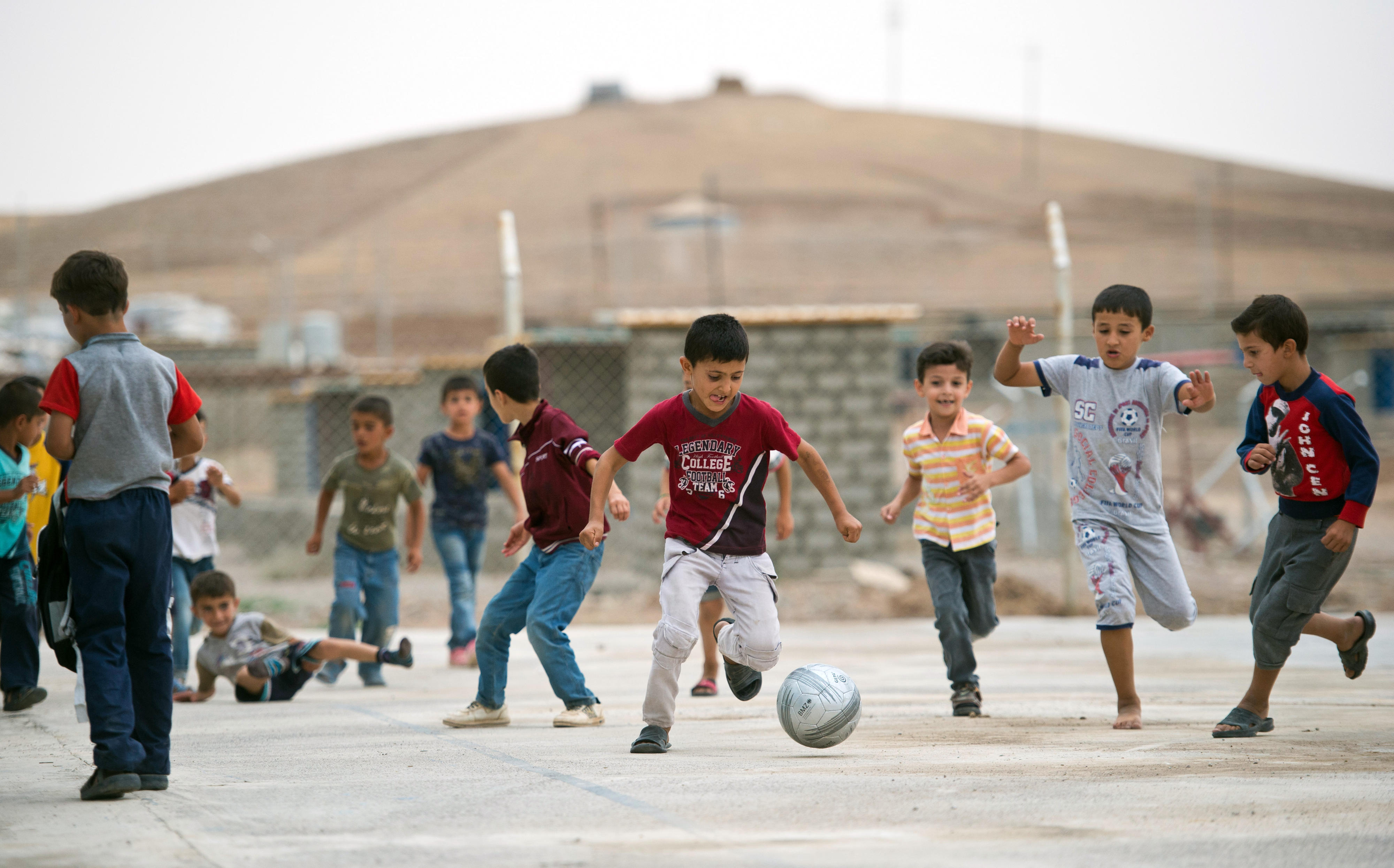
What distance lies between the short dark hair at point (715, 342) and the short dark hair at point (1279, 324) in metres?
1.95

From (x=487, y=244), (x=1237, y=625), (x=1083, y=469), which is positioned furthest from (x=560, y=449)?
(x=487, y=244)

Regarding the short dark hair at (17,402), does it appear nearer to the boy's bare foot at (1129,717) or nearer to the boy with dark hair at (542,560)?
the boy with dark hair at (542,560)

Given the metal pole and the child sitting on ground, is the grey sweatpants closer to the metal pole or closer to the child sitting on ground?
the child sitting on ground

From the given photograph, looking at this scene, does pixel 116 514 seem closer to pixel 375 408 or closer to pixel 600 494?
pixel 600 494

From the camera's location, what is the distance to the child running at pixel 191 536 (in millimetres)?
6711

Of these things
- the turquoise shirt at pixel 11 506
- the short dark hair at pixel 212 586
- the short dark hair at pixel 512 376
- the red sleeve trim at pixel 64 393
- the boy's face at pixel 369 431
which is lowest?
the short dark hair at pixel 212 586

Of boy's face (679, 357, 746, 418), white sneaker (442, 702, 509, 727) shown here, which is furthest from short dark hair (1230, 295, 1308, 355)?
white sneaker (442, 702, 509, 727)

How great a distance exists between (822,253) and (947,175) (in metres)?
18.6

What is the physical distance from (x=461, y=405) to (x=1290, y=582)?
4485 mm

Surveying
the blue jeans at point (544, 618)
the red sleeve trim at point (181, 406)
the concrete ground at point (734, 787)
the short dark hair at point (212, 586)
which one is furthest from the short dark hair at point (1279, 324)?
the short dark hair at point (212, 586)

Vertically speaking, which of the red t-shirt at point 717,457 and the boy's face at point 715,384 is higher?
the boy's face at point 715,384

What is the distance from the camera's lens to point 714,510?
4.78 metres

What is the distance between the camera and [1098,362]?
5.38 m

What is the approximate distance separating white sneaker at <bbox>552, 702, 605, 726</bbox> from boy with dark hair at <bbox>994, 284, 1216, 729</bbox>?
211 cm
